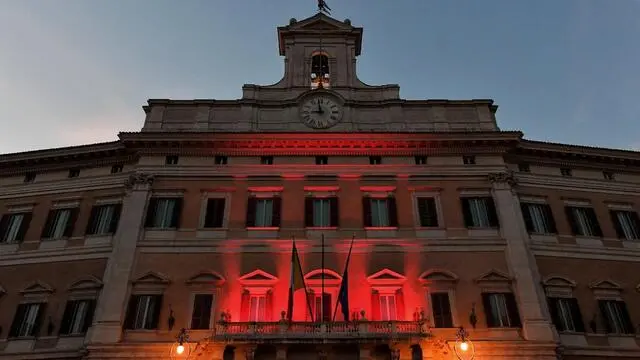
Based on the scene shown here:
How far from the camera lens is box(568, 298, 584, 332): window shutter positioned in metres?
22.3

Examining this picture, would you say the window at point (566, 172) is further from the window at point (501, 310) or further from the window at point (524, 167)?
the window at point (501, 310)

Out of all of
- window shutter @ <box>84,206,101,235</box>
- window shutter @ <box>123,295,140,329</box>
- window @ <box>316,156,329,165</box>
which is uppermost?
window @ <box>316,156,329,165</box>

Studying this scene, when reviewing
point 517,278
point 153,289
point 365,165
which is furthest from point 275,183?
point 517,278

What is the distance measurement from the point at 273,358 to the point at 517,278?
11104 millimetres

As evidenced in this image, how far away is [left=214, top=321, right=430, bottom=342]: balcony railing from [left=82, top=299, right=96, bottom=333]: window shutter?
5.93 metres

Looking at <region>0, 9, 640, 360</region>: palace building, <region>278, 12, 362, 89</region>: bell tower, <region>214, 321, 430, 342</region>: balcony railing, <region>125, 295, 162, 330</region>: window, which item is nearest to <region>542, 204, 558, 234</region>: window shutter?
<region>0, 9, 640, 360</region>: palace building

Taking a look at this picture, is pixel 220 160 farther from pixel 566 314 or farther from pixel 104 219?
pixel 566 314

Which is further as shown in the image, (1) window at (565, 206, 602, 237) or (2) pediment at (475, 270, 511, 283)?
(1) window at (565, 206, 602, 237)

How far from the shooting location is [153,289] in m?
22.5

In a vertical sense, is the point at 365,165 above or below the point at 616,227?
above

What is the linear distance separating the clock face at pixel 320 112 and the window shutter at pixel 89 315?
43.4 feet

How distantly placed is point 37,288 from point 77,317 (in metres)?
2.69

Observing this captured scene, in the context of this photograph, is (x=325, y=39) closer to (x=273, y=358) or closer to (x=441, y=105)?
(x=441, y=105)

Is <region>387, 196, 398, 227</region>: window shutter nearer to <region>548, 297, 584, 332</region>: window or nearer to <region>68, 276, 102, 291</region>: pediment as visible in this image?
<region>548, 297, 584, 332</region>: window
